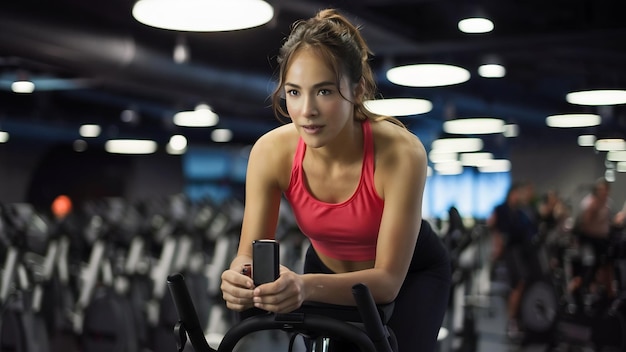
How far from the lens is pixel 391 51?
7.88 m

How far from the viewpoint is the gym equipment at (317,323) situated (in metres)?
1.21

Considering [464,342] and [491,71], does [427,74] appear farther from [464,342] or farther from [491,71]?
[491,71]

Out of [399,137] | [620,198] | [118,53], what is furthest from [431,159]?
[399,137]

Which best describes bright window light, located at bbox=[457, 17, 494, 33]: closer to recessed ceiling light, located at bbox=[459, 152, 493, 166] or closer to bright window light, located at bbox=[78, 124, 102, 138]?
recessed ceiling light, located at bbox=[459, 152, 493, 166]

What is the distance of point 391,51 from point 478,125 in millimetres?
3129

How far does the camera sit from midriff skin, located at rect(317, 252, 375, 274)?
168 cm

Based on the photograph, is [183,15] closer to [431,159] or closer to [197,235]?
[197,235]

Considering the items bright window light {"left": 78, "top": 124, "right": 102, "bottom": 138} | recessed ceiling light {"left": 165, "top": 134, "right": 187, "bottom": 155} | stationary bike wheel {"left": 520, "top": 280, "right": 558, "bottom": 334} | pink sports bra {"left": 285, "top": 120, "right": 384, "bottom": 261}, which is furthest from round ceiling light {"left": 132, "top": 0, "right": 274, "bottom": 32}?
recessed ceiling light {"left": 165, "top": 134, "right": 187, "bottom": 155}

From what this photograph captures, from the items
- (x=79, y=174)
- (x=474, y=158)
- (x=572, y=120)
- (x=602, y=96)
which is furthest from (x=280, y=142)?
(x=79, y=174)

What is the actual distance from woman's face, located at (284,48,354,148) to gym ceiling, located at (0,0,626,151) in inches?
113

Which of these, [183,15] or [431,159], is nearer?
[183,15]

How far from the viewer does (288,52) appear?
143 centimetres

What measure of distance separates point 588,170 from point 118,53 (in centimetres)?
517

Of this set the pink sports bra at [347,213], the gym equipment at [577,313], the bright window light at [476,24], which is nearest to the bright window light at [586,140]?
the gym equipment at [577,313]
